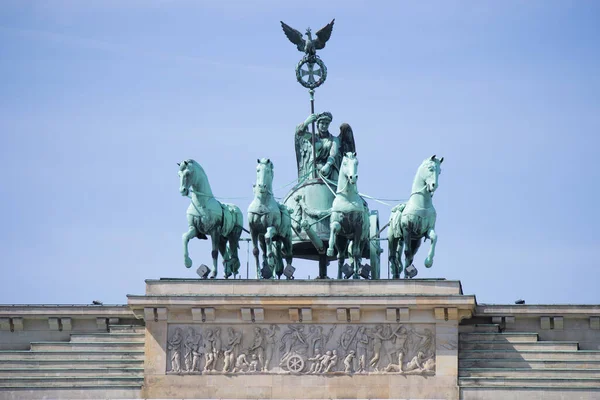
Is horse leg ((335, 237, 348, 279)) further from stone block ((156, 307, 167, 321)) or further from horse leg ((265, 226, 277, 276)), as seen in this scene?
stone block ((156, 307, 167, 321))

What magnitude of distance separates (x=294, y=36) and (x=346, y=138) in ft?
10.3

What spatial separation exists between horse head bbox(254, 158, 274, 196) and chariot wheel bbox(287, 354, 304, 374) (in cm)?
429

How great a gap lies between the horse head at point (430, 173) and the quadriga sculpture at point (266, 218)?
3701mm

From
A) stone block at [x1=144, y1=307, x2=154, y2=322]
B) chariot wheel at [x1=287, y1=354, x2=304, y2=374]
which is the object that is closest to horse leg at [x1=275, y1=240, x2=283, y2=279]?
chariot wheel at [x1=287, y1=354, x2=304, y2=374]

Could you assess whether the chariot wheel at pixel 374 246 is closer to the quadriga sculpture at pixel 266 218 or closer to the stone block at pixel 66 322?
the quadriga sculpture at pixel 266 218

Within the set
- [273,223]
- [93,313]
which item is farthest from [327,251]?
[93,313]

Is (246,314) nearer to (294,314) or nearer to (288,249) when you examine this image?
(294,314)

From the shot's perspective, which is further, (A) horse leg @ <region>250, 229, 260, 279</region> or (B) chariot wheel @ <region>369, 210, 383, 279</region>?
(B) chariot wheel @ <region>369, 210, 383, 279</region>

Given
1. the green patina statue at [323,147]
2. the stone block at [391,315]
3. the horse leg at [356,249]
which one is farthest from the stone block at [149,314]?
the green patina statue at [323,147]

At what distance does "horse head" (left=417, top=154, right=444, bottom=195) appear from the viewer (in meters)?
67.0

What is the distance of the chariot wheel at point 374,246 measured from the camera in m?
71.9

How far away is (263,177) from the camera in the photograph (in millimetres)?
67938

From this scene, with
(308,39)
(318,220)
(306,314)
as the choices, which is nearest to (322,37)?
(308,39)

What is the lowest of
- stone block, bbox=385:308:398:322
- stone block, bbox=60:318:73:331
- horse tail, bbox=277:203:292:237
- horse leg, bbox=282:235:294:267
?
stone block, bbox=385:308:398:322
